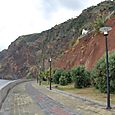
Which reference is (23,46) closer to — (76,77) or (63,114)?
(76,77)

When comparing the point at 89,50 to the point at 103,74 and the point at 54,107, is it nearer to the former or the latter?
the point at 103,74

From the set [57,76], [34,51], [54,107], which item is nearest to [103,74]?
[54,107]

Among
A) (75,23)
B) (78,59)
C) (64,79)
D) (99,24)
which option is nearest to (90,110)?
(64,79)

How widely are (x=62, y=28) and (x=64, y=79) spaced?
96483 millimetres

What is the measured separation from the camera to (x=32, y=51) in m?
176

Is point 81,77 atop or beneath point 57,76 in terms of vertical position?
beneath

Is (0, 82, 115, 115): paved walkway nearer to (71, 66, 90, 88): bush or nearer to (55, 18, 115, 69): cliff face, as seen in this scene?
(71, 66, 90, 88): bush

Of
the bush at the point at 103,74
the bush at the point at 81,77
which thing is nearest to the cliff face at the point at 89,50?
the bush at the point at 81,77

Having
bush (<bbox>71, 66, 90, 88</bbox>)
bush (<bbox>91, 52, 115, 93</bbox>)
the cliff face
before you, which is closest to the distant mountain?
the cliff face

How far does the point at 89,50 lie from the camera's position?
6600 centimetres

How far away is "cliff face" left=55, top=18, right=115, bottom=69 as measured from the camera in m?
56.2

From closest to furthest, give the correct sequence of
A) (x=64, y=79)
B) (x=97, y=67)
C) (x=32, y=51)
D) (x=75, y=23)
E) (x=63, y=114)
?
(x=63, y=114)
(x=97, y=67)
(x=64, y=79)
(x=75, y=23)
(x=32, y=51)

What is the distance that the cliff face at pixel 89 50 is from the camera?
56219 millimetres

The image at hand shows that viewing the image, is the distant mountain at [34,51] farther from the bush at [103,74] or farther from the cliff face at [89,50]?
the bush at [103,74]
